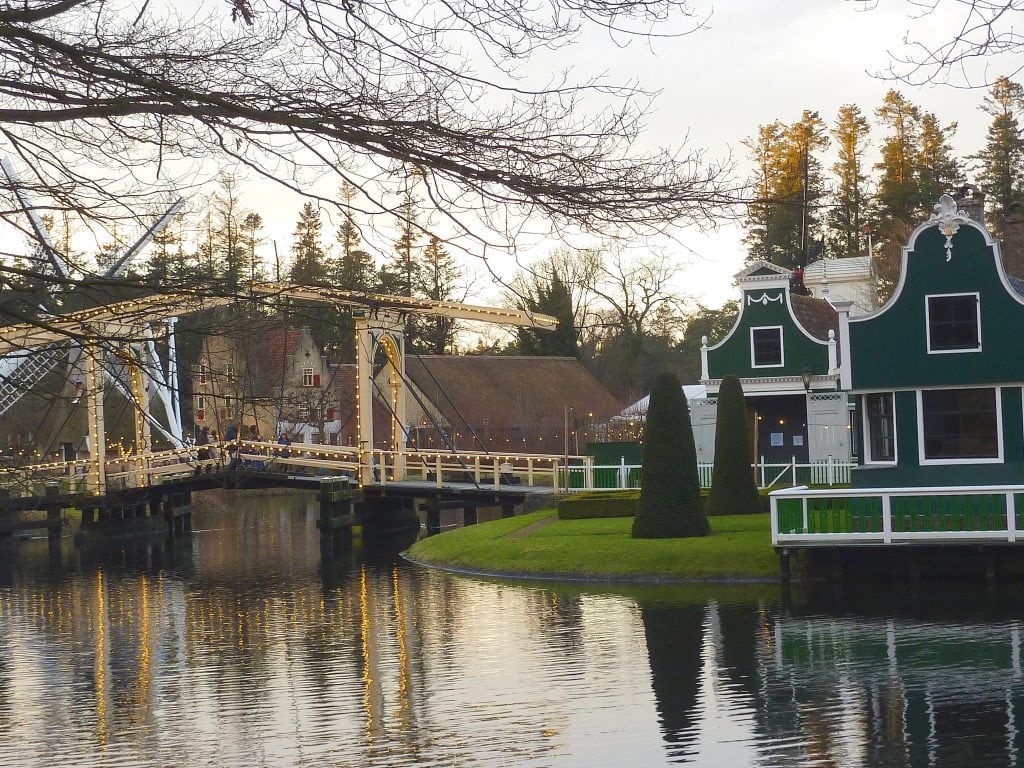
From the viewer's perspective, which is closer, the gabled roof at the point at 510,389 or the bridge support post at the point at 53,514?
Result: the bridge support post at the point at 53,514

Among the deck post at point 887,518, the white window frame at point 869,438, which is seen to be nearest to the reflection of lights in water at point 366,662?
the deck post at point 887,518

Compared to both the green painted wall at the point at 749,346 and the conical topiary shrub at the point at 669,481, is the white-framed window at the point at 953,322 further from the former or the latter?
the green painted wall at the point at 749,346

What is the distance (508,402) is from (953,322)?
121ft

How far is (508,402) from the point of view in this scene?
58.9m

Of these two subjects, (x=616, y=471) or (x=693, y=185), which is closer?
(x=693, y=185)

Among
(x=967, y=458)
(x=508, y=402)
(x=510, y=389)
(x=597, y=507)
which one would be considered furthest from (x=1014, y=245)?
(x=510, y=389)

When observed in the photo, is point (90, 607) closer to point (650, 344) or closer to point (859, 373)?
point (859, 373)

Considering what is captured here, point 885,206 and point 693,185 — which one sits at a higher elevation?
point 885,206

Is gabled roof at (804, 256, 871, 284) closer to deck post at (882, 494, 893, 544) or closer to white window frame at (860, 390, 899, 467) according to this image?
white window frame at (860, 390, 899, 467)

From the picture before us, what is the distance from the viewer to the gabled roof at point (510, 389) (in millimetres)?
57719

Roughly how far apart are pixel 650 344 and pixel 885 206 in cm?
1873

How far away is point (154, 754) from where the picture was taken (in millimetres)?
12281

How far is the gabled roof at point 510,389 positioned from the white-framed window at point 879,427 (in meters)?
33.0

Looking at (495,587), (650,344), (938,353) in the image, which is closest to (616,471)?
(495,587)
